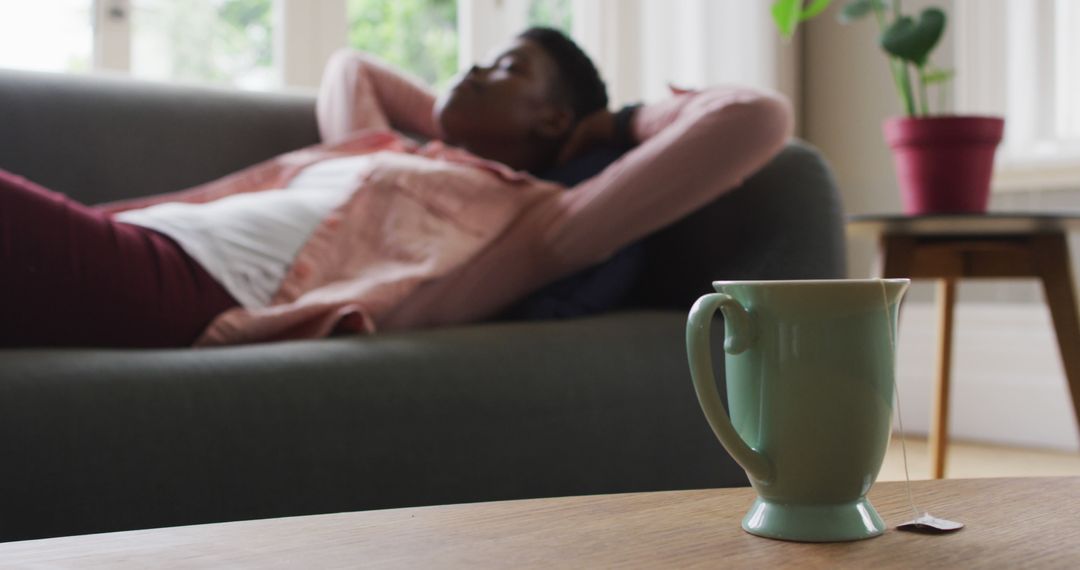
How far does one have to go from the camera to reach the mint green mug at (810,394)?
0.48 metres

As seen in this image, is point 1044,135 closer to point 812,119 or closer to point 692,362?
→ point 812,119

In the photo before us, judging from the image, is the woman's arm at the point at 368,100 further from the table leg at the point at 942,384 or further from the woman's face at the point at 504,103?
the table leg at the point at 942,384

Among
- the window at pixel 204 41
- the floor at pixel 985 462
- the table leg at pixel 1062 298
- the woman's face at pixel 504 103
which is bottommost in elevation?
the floor at pixel 985 462

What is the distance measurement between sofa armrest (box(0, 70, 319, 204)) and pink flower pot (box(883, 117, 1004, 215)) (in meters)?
1.00

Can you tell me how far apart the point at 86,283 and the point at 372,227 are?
38 cm

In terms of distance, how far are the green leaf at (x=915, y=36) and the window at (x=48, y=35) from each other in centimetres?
162

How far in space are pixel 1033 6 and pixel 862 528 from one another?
241 cm

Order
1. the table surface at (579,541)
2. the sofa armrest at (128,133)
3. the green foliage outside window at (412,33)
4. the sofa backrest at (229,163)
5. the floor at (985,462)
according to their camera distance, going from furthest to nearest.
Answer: the green foliage outside window at (412,33), the floor at (985,462), the sofa armrest at (128,133), the sofa backrest at (229,163), the table surface at (579,541)

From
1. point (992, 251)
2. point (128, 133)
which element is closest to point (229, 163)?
point (128, 133)

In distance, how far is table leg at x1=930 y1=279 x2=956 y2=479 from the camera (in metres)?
2.01

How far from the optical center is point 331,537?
470 mm

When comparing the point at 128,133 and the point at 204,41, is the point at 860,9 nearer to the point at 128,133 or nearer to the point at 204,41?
the point at 128,133

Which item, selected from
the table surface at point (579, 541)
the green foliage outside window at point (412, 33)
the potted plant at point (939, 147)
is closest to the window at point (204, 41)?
the green foliage outside window at point (412, 33)

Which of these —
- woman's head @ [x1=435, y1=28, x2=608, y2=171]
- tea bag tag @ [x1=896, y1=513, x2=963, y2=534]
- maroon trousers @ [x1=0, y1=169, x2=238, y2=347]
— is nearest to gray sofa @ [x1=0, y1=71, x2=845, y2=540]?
maroon trousers @ [x1=0, y1=169, x2=238, y2=347]
